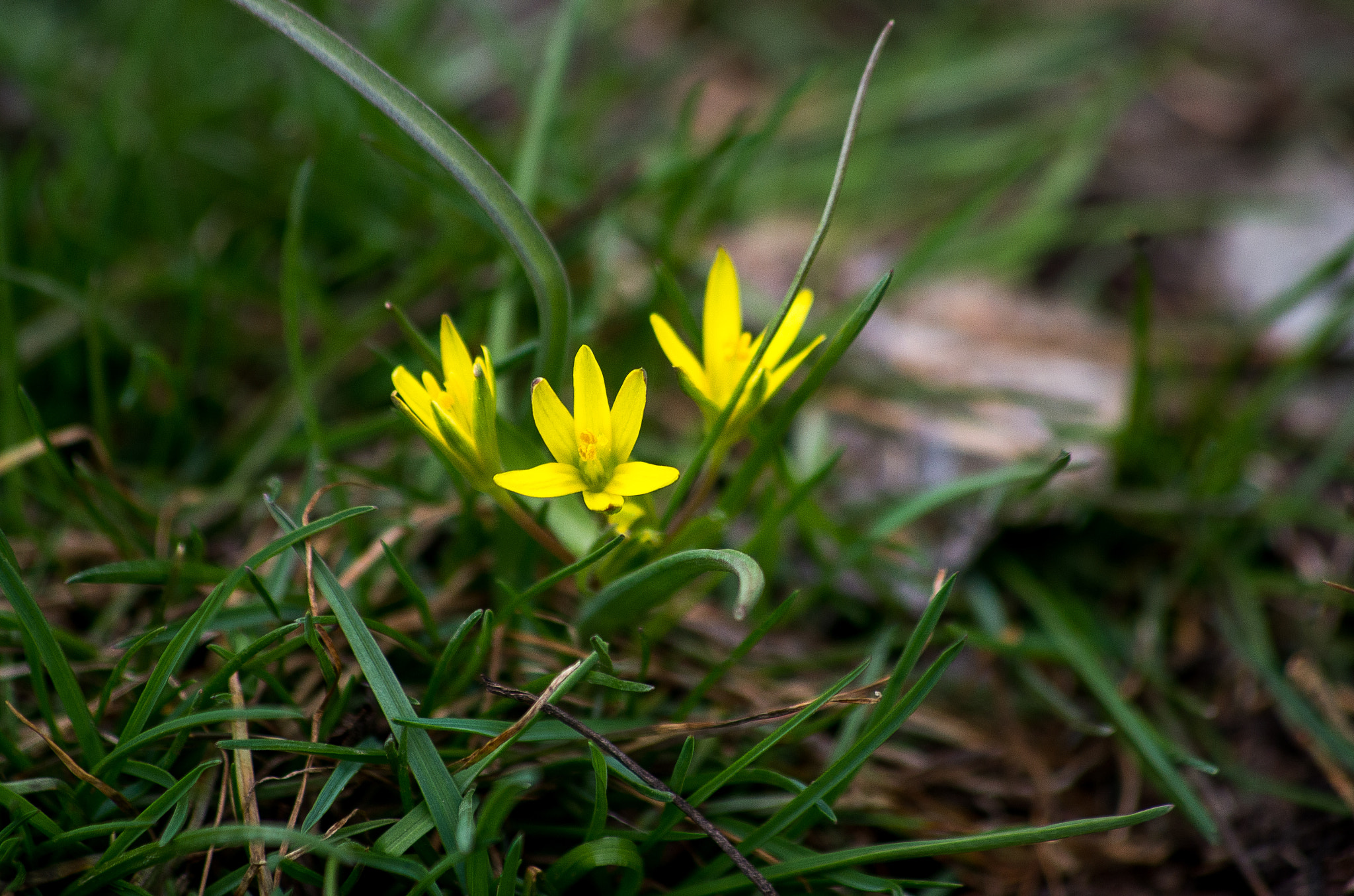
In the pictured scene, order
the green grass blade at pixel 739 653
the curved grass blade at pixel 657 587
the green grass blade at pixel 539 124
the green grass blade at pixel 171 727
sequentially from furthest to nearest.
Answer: the green grass blade at pixel 539 124, the green grass blade at pixel 739 653, the green grass blade at pixel 171 727, the curved grass blade at pixel 657 587

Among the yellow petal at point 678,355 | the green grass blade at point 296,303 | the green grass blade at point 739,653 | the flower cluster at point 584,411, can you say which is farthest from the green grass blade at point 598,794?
the green grass blade at point 296,303

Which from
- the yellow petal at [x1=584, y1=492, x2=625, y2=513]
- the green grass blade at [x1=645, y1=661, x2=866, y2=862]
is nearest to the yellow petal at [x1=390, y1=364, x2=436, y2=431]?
the yellow petal at [x1=584, y1=492, x2=625, y2=513]

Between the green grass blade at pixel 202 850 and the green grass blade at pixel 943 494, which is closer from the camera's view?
the green grass blade at pixel 202 850

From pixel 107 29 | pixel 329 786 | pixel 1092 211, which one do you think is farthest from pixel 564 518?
pixel 107 29

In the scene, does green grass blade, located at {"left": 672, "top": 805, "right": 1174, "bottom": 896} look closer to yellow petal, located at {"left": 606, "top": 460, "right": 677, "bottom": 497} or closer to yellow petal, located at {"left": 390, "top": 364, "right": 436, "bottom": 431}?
yellow petal, located at {"left": 606, "top": 460, "right": 677, "bottom": 497}

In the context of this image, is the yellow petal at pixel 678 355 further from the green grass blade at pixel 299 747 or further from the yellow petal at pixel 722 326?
the green grass blade at pixel 299 747

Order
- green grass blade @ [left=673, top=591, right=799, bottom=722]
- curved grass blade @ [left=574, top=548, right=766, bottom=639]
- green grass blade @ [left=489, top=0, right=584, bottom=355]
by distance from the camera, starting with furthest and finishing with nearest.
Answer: green grass blade @ [left=489, top=0, right=584, bottom=355]
green grass blade @ [left=673, top=591, right=799, bottom=722]
curved grass blade @ [left=574, top=548, right=766, bottom=639]
